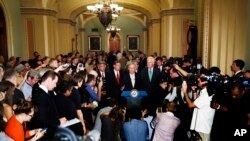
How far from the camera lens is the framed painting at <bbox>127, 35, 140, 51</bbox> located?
1036 inches

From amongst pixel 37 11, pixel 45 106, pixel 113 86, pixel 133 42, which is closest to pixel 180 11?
pixel 37 11

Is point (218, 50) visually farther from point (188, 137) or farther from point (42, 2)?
point (42, 2)

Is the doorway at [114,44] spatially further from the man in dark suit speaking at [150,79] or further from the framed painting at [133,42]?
the man in dark suit speaking at [150,79]

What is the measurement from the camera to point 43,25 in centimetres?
1203

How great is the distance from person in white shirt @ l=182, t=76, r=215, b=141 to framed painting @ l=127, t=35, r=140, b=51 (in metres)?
22.4

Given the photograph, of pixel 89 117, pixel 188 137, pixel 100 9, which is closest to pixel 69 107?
pixel 89 117

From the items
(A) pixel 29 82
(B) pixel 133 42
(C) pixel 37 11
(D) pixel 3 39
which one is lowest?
(A) pixel 29 82

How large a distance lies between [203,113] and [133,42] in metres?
22.8

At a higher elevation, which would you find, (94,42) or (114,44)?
(94,42)

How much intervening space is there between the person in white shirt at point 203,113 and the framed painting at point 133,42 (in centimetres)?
2240

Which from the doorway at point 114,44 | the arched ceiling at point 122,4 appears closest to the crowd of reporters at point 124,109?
the arched ceiling at point 122,4

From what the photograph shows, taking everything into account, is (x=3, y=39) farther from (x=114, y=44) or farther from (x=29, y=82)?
(x=114, y=44)

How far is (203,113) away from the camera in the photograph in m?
3.94

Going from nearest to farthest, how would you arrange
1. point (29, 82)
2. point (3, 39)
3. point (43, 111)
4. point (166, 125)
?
point (43, 111) → point (166, 125) → point (29, 82) → point (3, 39)
